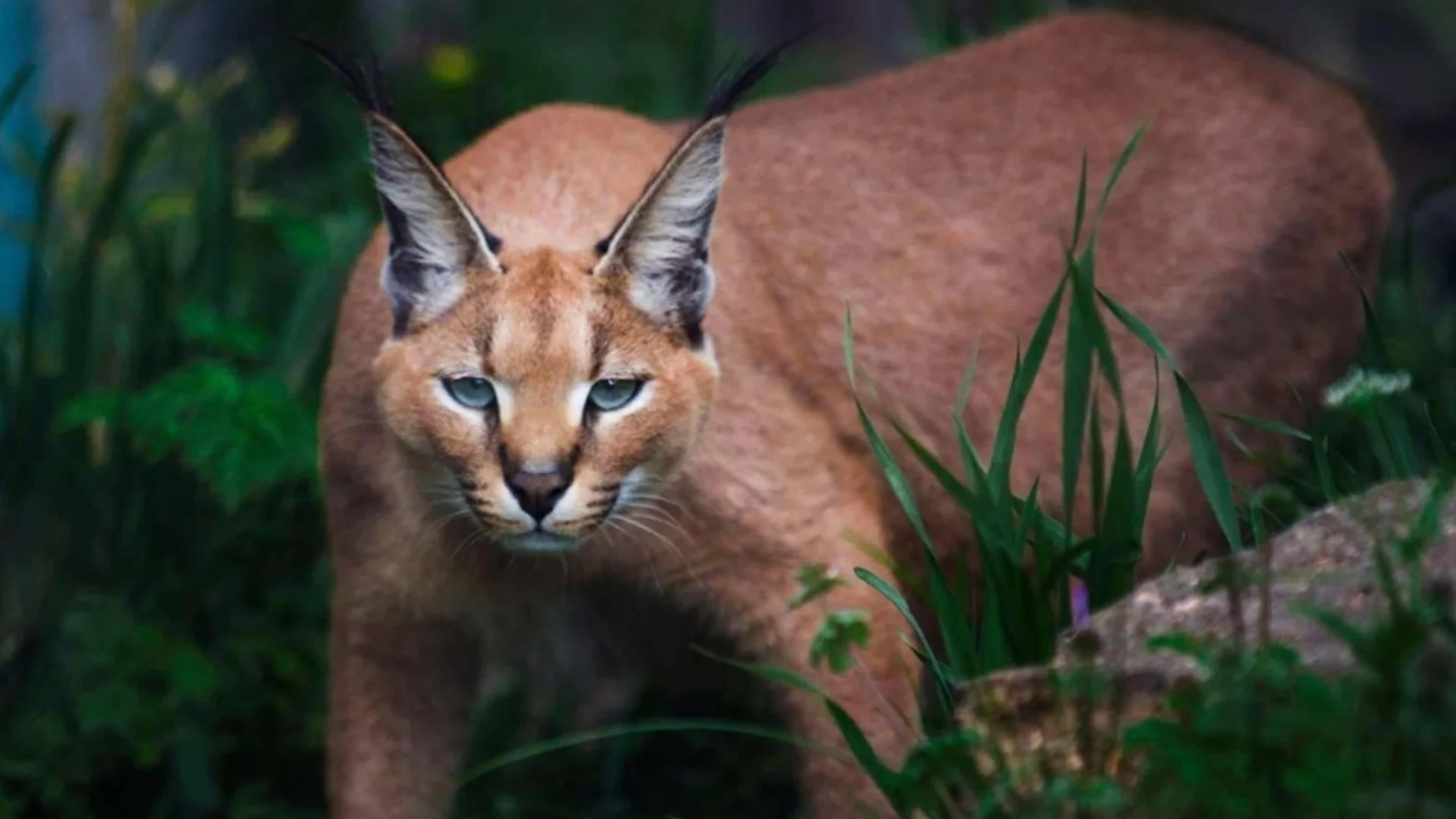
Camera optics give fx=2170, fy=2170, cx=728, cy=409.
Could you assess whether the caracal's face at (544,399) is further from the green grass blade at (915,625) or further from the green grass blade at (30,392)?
the green grass blade at (30,392)

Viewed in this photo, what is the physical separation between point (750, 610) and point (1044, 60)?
1.69 metres

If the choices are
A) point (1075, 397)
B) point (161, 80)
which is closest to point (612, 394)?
point (1075, 397)

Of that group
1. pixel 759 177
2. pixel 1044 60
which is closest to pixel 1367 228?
pixel 1044 60

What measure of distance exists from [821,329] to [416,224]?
1.03 m

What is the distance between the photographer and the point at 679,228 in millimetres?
3559

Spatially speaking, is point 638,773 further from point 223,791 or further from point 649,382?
point 649,382

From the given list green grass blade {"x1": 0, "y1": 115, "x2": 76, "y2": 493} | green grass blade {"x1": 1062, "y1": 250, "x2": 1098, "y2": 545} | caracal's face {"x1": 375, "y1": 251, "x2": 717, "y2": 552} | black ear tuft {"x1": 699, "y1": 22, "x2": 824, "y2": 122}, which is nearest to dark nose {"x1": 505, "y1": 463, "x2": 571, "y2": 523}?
caracal's face {"x1": 375, "y1": 251, "x2": 717, "y2": 552}

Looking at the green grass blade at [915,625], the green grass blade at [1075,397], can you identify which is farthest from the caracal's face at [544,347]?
the green grass blade at [1075,397]

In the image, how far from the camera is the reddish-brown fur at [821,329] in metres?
3.64

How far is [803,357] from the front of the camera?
4168 millimetres

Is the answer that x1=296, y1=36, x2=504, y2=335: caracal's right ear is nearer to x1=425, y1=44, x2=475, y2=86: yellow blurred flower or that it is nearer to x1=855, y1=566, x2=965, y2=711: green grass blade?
x1=855, y1=566, x2=965, y2=711: green grass blade

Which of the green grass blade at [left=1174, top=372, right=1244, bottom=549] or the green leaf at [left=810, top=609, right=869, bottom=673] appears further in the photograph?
the green grass blade at [left=1174, top=372, right=1244, bottom=549]

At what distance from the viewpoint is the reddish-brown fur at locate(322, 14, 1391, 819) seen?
12.0ft

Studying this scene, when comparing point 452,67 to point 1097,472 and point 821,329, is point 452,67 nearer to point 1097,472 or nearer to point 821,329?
point 821,329
